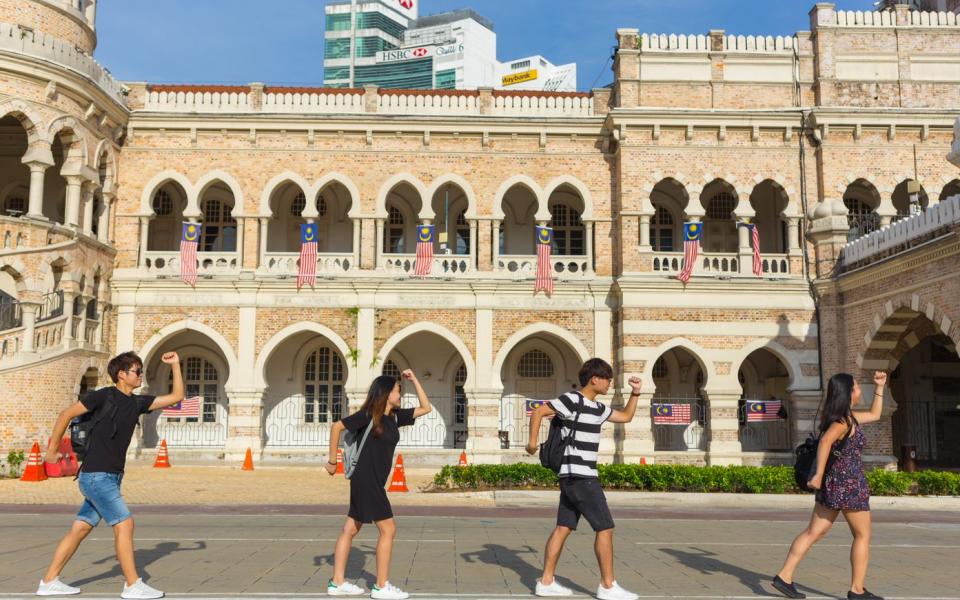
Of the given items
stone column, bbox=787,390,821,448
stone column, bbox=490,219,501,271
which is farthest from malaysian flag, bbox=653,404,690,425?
stone column, bbox=490,219,501,271

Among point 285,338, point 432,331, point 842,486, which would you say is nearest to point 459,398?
point 432,331

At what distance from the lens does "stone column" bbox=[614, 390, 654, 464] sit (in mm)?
23516

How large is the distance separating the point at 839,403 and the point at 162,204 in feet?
79.8

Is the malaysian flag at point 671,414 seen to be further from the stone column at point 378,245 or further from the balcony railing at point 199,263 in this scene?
the balcony railing at point 199,263

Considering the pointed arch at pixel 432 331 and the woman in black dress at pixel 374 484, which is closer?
the woman in black dress at pixel 374 484

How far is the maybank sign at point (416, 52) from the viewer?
14900 cm

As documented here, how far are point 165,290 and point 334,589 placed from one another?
64.2ft

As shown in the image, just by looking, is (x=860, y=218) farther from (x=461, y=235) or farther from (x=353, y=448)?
(x=353, y=448)

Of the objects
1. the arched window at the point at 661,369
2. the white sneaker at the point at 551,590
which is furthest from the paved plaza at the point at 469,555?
the arched window at the point at 661,369

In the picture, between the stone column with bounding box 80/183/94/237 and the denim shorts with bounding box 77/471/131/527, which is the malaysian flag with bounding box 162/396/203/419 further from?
the denim shorts with bounding box 77/471/131/527

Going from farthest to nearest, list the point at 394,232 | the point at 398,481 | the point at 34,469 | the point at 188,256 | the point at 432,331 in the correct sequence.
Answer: the point at 394,232, the point at 432,331, the point at 188,256, the point at 34,469, the point at 398,481

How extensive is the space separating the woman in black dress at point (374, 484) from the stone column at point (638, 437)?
666 inches

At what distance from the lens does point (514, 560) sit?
9.00m

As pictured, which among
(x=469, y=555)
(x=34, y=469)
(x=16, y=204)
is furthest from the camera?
(x=16, y=204)
